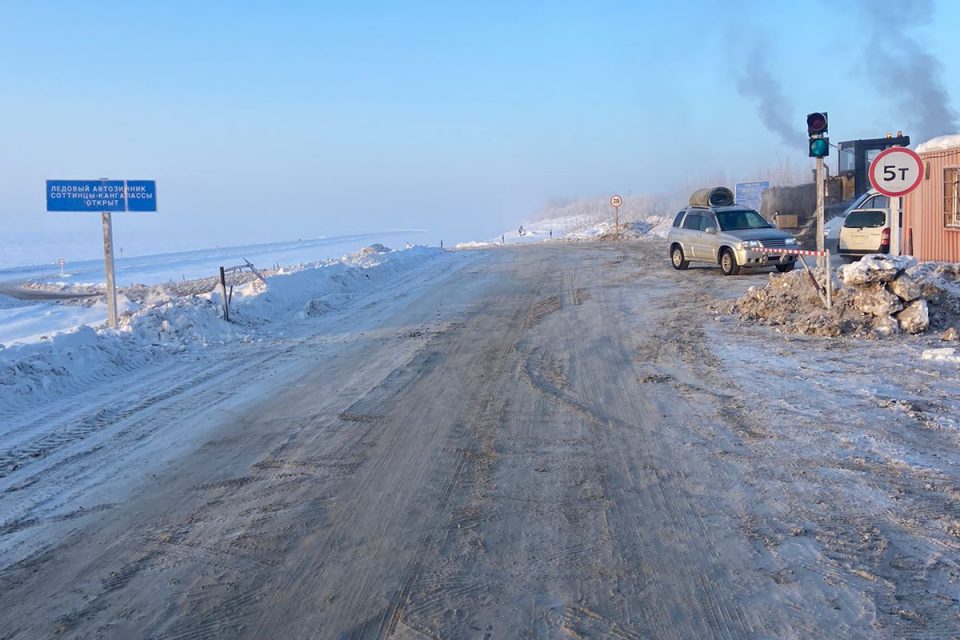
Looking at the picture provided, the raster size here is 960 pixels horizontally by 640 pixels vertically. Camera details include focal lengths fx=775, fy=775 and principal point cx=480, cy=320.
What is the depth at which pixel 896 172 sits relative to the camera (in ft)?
38.1

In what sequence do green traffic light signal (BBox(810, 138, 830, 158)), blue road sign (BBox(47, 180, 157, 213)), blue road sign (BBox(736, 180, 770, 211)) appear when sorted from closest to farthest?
1. green traffic light signal (BBox(810, 138, 830, 158))
2. blue road sign (BBox(47, 180, 157, 213))
3. blue road sign (BBox(736, 180, 770, 211))

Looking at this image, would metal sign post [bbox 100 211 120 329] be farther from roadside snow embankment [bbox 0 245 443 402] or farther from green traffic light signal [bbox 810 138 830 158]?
green traffic light signal [bbox 810 138 830 158]

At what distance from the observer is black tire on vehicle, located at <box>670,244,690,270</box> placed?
23.1 m

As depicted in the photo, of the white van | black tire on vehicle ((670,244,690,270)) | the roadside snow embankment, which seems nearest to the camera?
the roadside snow embankment

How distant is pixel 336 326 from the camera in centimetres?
1538

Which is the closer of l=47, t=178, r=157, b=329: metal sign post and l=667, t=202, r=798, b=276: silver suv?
l=47, t=178, r=157, b=329: metal sign post

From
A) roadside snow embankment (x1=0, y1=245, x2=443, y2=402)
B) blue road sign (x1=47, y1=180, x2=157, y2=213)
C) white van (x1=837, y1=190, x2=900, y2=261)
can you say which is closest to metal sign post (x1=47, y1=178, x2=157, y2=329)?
blue road sign (x1=47, y1=180, x2=157, y2=213)

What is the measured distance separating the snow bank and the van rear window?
4.30 meters

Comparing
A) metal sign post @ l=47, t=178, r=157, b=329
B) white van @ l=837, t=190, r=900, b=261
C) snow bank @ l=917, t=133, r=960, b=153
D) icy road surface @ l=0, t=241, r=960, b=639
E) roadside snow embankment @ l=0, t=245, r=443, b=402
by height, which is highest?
snow bank @ l=917, t=133, r=960, b=153

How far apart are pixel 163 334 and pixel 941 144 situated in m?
16.6

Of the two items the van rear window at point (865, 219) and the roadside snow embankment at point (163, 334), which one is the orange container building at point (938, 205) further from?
the roadside snow embankment at point (163, 334)

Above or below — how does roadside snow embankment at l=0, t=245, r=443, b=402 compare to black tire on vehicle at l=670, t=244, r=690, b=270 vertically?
below

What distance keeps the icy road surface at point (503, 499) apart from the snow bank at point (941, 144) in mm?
7914

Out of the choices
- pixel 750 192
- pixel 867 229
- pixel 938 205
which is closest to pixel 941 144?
pixel 938 205
